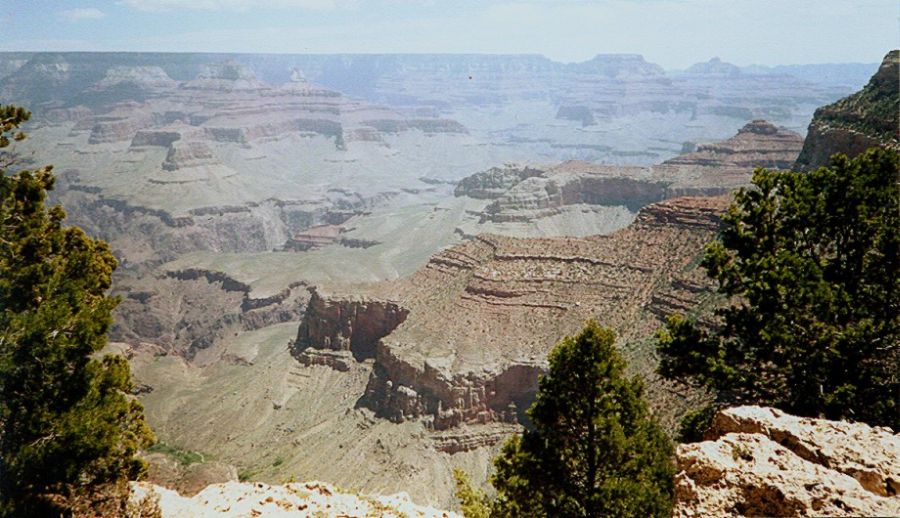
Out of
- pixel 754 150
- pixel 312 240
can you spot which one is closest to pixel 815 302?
pixel 754 150

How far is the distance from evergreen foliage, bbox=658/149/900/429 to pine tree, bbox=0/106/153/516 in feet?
56.7

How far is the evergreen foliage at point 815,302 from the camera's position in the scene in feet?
56.9

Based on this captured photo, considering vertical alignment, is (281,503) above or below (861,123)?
below

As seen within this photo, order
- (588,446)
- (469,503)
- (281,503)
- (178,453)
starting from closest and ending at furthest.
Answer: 1. (281,503)
2. (588,446)
3. (469,503)
4. (178,453)

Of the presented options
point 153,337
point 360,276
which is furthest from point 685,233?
point 153,337

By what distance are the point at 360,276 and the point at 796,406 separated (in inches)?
4567

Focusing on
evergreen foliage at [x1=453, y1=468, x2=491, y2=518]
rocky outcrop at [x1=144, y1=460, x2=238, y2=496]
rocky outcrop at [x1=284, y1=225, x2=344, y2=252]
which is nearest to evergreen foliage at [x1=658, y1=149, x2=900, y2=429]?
evergreen foliage at [x1=453, y1=468, x2=491, y2=518]

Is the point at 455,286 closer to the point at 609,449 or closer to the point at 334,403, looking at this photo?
the point at 334,403

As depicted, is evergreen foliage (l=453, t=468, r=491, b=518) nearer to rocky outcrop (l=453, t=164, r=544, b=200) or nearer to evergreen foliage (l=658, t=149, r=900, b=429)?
evergreen foliage (l=658, t=149, r=900, b=429)

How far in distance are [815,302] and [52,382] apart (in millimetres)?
21800

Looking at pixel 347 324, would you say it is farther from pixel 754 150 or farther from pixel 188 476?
pixel 754 150

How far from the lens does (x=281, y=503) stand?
49.9 feet

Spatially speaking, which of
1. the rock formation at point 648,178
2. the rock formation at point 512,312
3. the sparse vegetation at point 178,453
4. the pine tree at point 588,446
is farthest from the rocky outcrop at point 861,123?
the rock formation at point 648,178

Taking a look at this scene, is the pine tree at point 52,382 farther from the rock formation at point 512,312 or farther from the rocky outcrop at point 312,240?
the rocky outcrop at point 312,240
